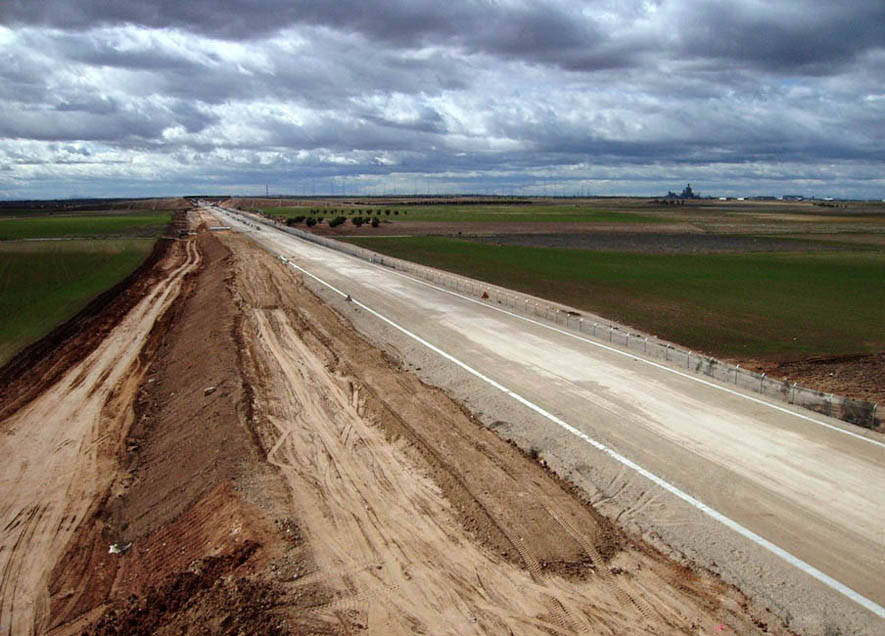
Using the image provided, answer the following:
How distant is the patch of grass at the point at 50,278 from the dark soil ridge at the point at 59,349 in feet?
2.46

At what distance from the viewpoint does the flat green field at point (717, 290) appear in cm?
3145

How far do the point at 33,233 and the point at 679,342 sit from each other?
103332 millimetres

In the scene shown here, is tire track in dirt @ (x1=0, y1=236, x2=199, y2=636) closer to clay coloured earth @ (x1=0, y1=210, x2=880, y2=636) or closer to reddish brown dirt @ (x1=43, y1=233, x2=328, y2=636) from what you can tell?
clay coloured earth @ (x1=0, y1=210, x2=880, y2=636)

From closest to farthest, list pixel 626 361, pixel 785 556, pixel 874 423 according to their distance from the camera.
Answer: pixel 785 556, pixel 874 423, pixel 626 361

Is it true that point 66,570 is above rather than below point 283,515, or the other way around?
below

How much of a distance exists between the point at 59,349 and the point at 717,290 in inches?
1666

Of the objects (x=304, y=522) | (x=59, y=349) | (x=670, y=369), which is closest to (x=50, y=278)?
(x=59, y=349)

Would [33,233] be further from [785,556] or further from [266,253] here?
[785,556]

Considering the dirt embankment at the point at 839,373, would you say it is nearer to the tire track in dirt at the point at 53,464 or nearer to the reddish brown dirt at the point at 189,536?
the reddish brown dirt at the point at 189,536

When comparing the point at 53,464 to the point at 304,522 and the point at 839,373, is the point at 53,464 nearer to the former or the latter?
the point at 304,522

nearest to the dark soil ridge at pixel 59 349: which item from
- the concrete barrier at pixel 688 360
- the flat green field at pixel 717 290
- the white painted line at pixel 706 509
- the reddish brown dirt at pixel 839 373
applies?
the white painted line at pixel 706 509

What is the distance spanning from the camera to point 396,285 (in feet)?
143

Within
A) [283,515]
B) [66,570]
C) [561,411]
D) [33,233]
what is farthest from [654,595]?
[33,233]

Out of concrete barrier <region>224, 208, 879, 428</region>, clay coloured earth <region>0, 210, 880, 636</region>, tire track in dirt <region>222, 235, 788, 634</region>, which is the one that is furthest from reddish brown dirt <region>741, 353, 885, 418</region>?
tire track in dirt <region>222, 235, 788, 634</region>
